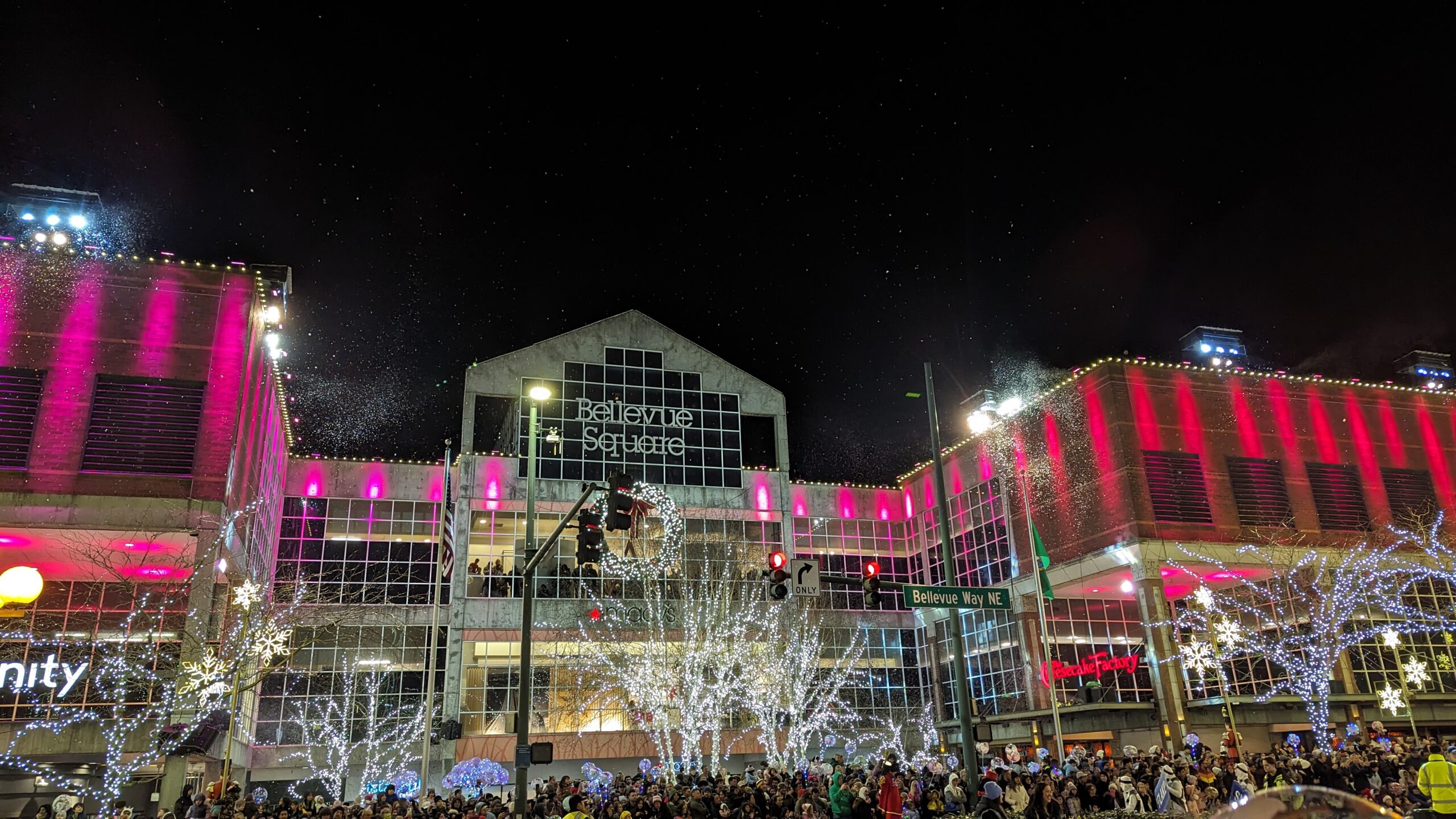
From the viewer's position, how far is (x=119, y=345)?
31.6 m

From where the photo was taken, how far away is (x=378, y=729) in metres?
45.8

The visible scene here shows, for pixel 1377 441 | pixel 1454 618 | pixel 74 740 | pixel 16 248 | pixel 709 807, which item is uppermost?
pixel 16 248

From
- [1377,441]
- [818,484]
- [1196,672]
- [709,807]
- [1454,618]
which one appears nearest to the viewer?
[709,807]

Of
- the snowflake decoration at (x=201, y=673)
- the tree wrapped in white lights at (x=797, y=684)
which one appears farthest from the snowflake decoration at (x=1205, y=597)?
the snowflake decoration at (x=201, y=673)

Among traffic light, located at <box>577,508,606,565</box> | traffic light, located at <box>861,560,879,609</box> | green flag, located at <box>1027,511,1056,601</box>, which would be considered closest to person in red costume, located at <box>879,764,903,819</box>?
traffic light, located at <box>861,560,879,609</box>

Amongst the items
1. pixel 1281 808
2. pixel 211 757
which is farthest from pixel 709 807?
pixel 211 757

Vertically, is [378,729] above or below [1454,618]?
below

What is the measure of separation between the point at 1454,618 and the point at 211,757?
Result: 53179 mm

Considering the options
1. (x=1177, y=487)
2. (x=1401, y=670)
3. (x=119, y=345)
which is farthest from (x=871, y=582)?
(x=1401, y=670)

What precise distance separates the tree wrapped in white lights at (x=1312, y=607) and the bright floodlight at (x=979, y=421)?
398 inches

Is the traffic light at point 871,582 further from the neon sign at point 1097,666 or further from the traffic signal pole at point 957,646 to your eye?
the neon sign at point 1097,666

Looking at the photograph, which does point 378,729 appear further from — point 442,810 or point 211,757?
point 442,810

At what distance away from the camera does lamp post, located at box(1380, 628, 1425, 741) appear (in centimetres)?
3819

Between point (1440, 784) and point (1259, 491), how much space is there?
34576mm
